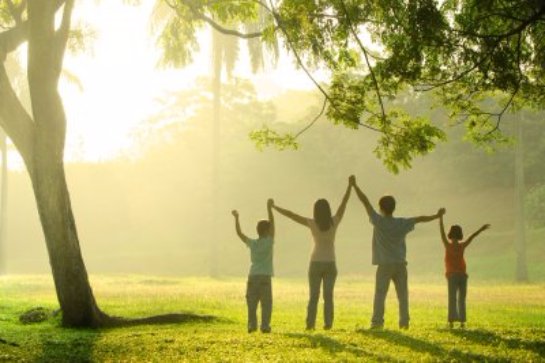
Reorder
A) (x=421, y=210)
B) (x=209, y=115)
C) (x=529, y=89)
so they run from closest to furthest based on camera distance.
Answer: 1. (x=529, y=89)
2. (x=421, y=210)
3. (x=209, y=115)

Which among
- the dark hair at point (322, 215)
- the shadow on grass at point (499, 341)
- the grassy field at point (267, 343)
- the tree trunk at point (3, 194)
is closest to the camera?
the grassy field at point (267, 343)

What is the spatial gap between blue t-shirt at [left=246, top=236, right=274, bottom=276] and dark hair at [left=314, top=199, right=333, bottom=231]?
2.51 feet

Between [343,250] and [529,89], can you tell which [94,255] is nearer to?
[343,250]

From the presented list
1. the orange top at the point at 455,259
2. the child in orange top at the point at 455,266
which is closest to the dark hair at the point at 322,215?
the child in orange top at the point at 455,266

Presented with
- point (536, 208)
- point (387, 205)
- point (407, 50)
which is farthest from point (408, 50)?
point (536, 208)

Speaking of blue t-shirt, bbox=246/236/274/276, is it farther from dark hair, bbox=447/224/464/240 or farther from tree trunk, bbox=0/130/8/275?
tree trunk, bbox=0/130/8/275

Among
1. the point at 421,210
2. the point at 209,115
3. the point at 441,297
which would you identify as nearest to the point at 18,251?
the point at 209,115

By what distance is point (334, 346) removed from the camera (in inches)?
347

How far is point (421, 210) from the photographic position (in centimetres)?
5703

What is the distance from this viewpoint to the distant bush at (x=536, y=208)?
142 feet

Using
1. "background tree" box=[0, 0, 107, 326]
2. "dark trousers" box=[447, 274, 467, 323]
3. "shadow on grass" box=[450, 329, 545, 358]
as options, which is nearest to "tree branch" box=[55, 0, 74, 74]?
"background tree" box=[0, 0, 107, 326]

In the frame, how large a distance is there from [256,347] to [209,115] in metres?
59.1

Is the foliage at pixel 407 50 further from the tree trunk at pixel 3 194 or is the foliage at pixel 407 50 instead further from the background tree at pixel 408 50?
the tree trunk at pixel 3 194

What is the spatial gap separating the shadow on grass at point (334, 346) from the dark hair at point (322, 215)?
157cm
